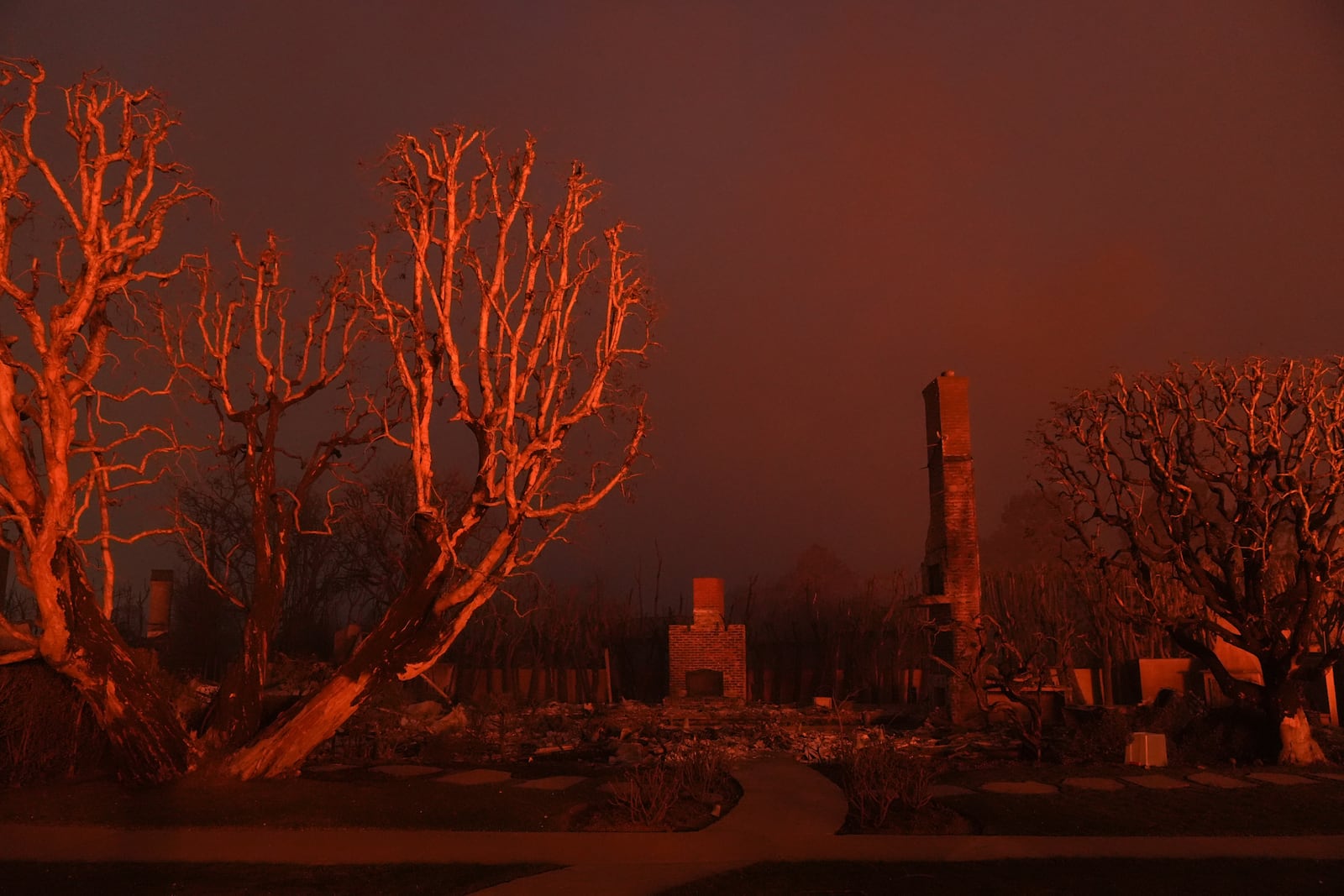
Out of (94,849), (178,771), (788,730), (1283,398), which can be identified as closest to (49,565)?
(178,771)

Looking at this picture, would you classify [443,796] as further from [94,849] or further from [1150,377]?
[1150,377]

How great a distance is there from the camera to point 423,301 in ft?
40.9

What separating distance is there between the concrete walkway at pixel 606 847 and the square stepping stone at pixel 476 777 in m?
2.04

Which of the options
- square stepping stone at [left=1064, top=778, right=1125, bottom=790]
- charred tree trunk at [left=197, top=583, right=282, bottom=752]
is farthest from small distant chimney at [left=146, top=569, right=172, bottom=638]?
square stepping stone at [left=1064, top=778, right=1125, bottom=790]

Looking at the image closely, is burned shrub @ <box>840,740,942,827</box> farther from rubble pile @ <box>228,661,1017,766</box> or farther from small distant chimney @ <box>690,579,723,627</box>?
small distant chimney @ <box>690,579,723,627</box>

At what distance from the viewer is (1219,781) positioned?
1112 centimetres

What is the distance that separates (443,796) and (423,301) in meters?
6.01

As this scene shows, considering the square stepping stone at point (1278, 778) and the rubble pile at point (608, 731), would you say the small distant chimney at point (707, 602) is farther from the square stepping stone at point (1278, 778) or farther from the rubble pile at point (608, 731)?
the square stepping stone at point (1278, 778)

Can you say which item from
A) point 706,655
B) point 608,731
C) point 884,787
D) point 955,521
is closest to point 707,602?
point 706,655

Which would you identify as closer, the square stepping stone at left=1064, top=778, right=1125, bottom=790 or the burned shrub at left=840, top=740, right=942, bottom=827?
the burned shrub at left=840, top=740, right=942, bottom=827

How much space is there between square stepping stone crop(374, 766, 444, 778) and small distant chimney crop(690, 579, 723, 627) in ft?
32.3

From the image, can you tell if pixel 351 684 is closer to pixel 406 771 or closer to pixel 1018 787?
pixel 406 771

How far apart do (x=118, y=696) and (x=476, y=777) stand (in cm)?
380

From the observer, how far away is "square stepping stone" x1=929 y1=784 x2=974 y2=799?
999 cm
